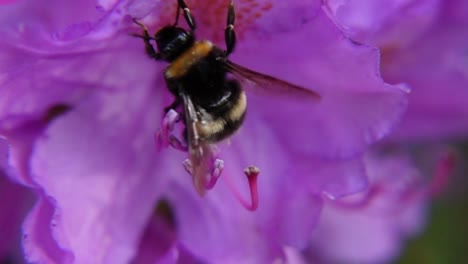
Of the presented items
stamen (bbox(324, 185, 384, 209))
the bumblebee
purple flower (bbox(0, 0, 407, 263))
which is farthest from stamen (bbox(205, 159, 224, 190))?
stamen (bbox(324, 185, 384, 209))

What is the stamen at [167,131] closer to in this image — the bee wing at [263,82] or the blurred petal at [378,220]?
the bee wing at [263,82]

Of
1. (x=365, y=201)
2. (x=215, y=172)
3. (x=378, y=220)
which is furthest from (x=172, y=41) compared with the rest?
(x=378, y=220)

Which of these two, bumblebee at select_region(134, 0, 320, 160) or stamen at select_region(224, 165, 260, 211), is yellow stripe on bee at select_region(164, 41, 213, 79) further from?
stamen at select_region(224, 165, 260, 211)

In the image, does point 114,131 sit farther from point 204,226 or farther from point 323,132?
point 323,132

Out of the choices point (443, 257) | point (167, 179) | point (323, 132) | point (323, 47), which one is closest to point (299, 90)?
point (323, 47)

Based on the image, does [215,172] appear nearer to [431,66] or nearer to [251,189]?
[251,189]

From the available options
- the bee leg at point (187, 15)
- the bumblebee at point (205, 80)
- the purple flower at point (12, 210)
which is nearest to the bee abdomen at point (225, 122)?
the bumblebee at point (205, 80)
